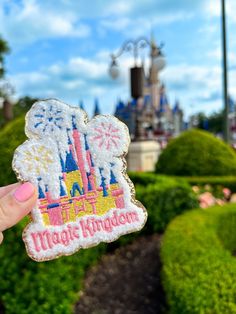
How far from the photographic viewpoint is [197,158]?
865 cm

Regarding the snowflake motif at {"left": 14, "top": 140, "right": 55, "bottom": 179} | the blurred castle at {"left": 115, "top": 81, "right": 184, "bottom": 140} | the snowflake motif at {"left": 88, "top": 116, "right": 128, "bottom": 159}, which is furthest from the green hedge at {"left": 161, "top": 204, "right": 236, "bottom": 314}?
the blurred castle at {"left": 115, "top": 81, "right": 184, "bottom": 140}

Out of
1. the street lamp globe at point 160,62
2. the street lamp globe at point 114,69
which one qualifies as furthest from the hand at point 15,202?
the street lamp globe at point 114,69

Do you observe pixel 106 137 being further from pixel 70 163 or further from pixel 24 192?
pixel 24 192

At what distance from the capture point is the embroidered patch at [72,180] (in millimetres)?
1836

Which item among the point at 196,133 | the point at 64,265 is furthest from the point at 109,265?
the point at 196,133

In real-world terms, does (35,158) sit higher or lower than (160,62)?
lower

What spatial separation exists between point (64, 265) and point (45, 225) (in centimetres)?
212

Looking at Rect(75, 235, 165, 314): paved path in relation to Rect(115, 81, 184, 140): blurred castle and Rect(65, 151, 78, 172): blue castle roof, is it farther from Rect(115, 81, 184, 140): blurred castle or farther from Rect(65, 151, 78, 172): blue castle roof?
Rect(115, 81, 184, 140): blurred castle

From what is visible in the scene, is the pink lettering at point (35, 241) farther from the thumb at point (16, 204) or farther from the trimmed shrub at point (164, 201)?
the trimmed shrub at point (164, 201)

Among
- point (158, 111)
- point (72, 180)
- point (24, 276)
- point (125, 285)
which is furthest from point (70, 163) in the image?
point (158, 111)

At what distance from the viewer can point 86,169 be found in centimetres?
190

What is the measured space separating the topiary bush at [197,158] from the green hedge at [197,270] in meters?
3.59

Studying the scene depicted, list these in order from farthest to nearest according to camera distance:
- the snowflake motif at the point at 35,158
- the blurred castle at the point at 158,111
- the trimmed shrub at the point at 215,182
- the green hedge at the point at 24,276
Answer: the blurred castle at the point at 158,111 < the trimmed shrub at the point at 215,182 < the green hedge at the point at 24,276 < the snowflake motif at the point at 35,158

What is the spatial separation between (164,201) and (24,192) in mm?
4382
